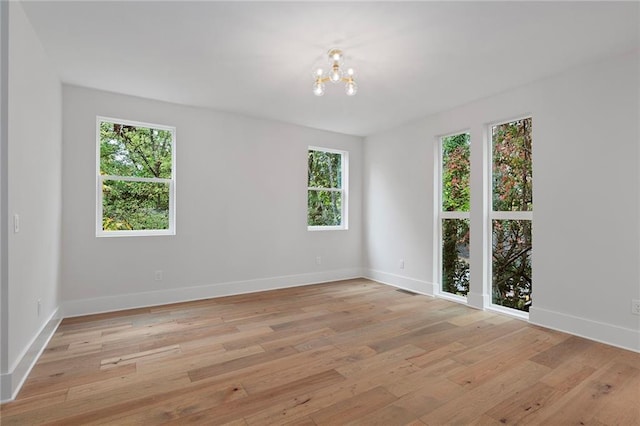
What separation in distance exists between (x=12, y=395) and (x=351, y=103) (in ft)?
13.0

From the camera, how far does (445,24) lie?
2.32 meters

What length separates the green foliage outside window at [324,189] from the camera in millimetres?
5242

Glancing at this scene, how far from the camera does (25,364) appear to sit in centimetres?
225

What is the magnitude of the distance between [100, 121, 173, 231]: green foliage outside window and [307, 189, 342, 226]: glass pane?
7.04 feet

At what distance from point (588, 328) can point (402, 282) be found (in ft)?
7.63

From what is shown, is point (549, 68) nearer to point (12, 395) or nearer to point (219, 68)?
point (219, 68)

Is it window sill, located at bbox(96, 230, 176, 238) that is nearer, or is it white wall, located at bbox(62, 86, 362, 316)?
white wall, located at bbox(62, 86, 362, 316)

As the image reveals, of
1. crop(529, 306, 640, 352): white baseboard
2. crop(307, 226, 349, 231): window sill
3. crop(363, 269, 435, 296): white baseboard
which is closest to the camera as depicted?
crop(529, 306, 640, 352): white baseboard

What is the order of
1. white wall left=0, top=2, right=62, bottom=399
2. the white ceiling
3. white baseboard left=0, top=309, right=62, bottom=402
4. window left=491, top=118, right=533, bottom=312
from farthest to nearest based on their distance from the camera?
window left=491, top=118, right=533, bottom=312 → the white ceiling → white wall left=0, top=2, right=62, bottom=399 → white baseboard left=0, top=309, right=62, bottom=402

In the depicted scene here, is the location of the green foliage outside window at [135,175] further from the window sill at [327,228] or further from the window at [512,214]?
the window at [512,214]

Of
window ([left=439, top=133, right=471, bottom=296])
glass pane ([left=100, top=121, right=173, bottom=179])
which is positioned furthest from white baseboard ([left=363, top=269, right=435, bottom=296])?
glass pane ([left=100, top=121, right=173, bottom=179])

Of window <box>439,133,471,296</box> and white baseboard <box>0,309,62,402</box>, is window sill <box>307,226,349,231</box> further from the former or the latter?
white baseboard <box>0,309,62,402</box>

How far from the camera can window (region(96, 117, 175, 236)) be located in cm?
371

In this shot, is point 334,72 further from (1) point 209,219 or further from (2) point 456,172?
(1) point 209,219
